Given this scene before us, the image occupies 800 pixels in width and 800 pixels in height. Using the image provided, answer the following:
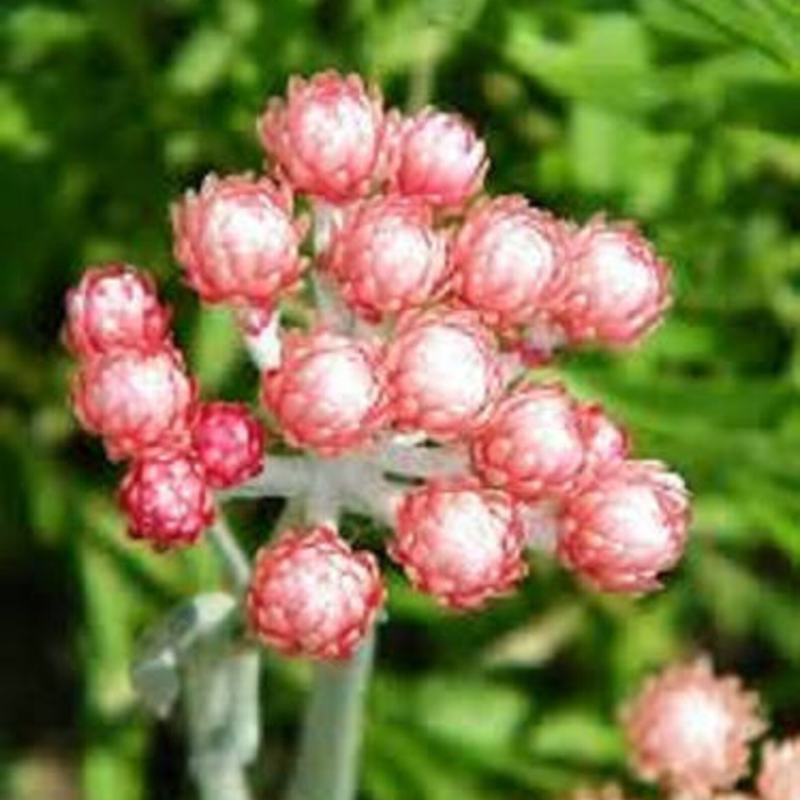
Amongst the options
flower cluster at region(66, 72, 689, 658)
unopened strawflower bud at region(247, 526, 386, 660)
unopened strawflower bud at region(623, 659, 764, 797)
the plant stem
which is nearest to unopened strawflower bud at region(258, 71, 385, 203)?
flower cluster at region(66, 72, 689, 658)

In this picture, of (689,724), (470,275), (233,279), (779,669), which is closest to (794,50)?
(470,275)

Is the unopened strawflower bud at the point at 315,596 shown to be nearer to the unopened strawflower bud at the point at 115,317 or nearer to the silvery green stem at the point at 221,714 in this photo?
the unopened strawflower bud at the point at 115,317

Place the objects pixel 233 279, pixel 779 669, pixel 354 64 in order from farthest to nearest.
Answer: pixel 779 669 → pixel 354 64 → pixel 233 279

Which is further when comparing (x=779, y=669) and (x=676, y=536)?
(x=779, y=669)

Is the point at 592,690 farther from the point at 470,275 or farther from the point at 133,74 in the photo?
the point at 470,275

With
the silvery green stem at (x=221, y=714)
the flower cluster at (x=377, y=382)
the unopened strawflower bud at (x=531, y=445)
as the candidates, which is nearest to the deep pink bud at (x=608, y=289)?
the flower cluster at (x=377, y=382)

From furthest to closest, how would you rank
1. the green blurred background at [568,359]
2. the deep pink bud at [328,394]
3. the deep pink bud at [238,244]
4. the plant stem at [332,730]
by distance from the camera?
the green blurred background at [568,359]
the plant stem at [332,730]
the deep pink bud at [238,244]
the deep pink bud at [328,394]

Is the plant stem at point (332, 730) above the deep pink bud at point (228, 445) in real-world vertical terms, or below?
below
